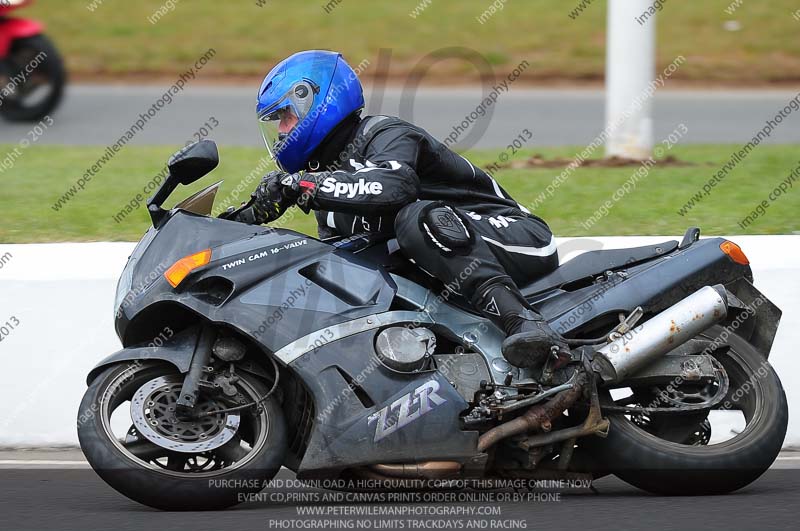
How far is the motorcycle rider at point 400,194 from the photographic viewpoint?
16.6 feet

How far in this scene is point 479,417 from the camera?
5020 mm

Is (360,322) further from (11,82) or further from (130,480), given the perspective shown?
(11,82)

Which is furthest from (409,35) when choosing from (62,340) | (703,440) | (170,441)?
(170,441)

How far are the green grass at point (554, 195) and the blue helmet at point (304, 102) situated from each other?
2.51 m

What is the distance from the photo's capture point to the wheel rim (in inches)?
192

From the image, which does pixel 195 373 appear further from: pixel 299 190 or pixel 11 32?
pixel 11 32

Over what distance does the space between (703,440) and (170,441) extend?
2.08m

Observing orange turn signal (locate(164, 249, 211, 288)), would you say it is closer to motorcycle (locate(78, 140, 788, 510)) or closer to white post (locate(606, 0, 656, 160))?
motorcycle (locate(78, 140, 788, 510))

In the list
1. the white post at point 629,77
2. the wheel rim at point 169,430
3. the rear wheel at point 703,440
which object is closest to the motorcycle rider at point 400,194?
the rear wheel at point 703,440

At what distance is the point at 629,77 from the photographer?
10008 millimetres

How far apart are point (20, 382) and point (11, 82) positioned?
25.7 feet

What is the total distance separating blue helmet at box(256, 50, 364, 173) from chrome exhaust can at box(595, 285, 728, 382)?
1.35 m

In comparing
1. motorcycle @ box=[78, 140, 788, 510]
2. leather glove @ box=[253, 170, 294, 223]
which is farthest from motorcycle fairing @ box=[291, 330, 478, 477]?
leather glove @ box=[253, 170, 294, 223]

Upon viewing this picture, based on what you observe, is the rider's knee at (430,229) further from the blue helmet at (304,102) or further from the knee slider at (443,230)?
the blue helmet at (304,102)
